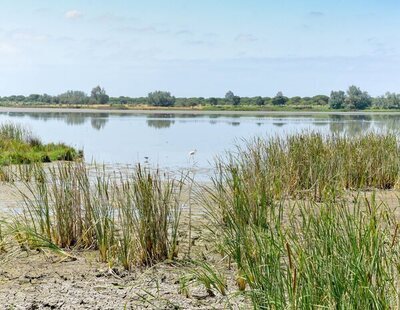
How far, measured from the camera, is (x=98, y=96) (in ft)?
297

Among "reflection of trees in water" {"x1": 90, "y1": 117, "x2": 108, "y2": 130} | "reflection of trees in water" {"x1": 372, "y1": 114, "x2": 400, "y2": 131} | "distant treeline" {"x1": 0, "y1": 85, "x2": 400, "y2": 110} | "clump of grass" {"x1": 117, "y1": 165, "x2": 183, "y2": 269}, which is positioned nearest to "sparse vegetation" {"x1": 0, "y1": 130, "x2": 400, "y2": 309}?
"clump of grass" {"x1": 117, "y1": 165, "x2": 183, "y2": 269}

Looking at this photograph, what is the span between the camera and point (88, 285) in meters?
4.59

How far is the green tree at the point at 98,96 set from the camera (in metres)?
90.2

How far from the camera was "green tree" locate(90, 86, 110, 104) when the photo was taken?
90.2 metres

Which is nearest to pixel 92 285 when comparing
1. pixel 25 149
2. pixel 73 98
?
pixel 25 149

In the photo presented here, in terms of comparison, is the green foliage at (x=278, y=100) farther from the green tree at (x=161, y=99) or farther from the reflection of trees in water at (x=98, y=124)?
the reflection of trees in water at (x=98, y=124)

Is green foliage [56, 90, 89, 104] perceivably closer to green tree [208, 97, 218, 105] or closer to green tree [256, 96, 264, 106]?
green tree [208, 97, 218, 105]

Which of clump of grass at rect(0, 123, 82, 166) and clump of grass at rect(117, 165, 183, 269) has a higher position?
clump of grass at rect(117, 165, 183, 269)

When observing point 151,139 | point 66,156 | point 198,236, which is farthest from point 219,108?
point 198,236

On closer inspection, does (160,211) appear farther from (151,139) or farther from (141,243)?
(151,139)

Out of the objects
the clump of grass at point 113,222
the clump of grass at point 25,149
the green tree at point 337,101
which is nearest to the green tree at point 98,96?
the green tree at point 337,101

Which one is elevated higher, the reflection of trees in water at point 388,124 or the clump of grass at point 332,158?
the reflection of trees in water at point 388,124

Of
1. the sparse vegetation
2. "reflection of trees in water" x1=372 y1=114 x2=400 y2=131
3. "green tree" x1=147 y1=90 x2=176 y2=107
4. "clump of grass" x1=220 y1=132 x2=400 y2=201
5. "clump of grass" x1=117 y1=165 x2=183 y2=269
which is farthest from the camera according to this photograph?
"green tree" x1=147 y1=90 x2=176 y2=107

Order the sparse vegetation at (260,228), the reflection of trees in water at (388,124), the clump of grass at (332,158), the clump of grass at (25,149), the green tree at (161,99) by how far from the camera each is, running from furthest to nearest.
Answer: the green tree at (161,99) → the clump of grass at (25,149) → the reflection of trees in water at (388,124) → the clump of grass at (332,158) → the sparse vegetation at (260,228)
